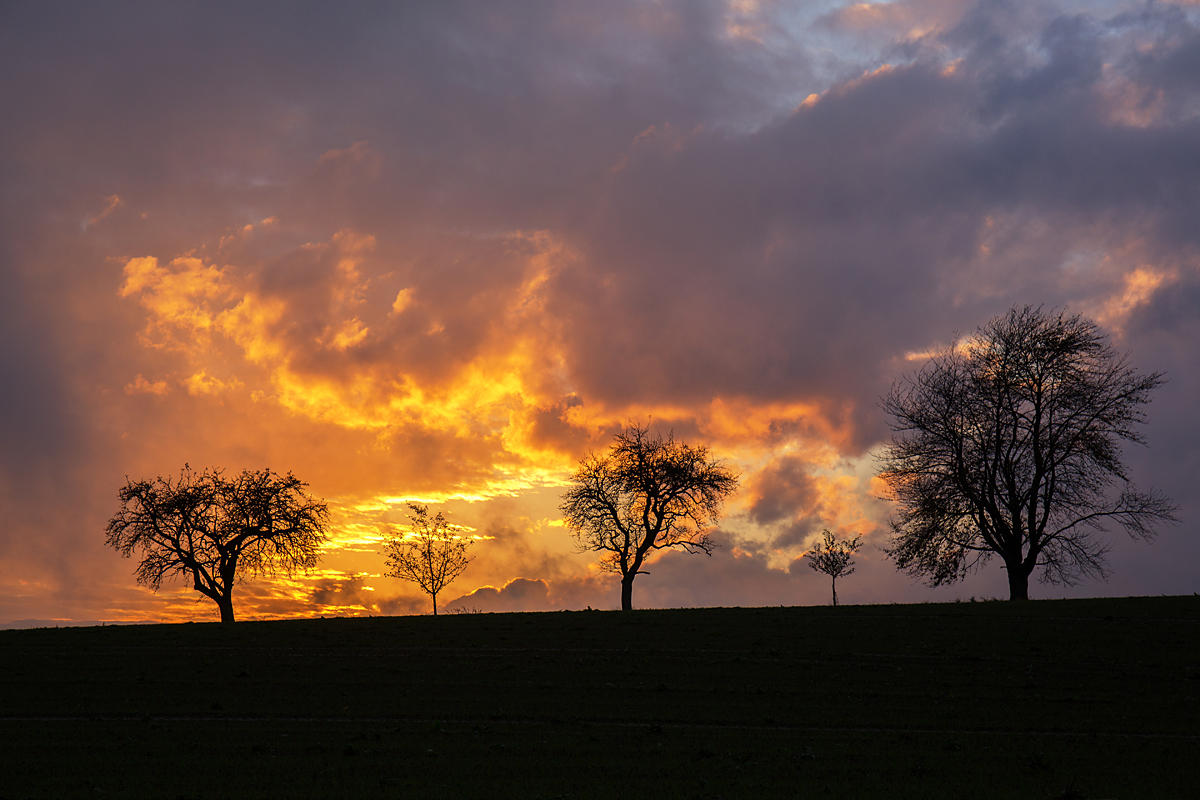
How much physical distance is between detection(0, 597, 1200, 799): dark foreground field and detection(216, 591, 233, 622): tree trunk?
1922 centimetres

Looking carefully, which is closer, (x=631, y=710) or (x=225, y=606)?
(x=631, y=710)

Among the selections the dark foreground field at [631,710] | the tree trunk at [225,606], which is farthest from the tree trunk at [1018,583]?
the tree trunk at [225,606]

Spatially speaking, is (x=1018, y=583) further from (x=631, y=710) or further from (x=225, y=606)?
(x=225, y=606)

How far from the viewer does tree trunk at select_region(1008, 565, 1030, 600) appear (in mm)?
47281

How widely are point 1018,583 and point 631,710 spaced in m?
36.1

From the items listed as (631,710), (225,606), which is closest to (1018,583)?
(631,710)

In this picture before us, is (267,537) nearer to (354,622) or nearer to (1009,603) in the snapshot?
(354,622)

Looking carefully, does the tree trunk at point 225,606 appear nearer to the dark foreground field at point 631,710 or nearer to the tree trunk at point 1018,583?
the dark foreground field at point 631,710

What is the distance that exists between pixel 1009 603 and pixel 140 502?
173 feet

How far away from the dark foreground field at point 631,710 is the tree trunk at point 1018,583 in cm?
1253

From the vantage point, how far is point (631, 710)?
20.2m

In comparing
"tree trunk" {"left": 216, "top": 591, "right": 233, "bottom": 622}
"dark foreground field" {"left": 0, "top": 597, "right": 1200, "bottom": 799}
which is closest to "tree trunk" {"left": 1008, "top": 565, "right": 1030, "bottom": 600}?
"dark foreground field" {"left": 0, "top": 597, "right": 1200, "bottom": 799}

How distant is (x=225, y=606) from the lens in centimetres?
5394

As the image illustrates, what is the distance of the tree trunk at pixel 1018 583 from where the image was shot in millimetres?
47281
